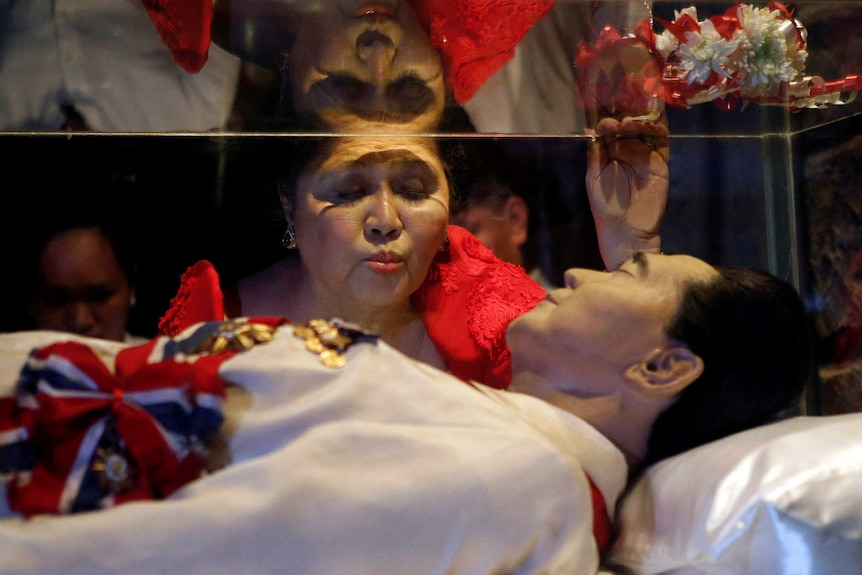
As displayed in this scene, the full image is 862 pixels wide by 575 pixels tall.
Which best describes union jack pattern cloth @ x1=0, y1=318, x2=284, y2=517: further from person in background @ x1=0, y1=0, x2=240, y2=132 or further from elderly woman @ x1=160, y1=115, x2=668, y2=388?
person in background @ x1=0, y1=0, x2=240, y2=132

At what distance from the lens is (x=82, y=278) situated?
3.26 ft

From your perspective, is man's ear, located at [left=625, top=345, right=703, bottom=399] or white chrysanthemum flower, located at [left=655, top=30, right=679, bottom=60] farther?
white chrysanthemum flower, located at [left=655, top=30, right=679, bottom=60]

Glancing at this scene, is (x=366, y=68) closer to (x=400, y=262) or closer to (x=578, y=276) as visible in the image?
(x=400, y=262)

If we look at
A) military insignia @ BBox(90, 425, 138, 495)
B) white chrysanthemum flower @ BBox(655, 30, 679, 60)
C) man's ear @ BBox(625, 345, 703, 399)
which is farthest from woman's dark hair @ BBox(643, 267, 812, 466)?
military insignia @ BBox(90, 425, 138, 495)

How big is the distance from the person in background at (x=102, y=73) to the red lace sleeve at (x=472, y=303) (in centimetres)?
35

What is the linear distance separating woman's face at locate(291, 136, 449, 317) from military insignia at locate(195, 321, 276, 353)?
122mm

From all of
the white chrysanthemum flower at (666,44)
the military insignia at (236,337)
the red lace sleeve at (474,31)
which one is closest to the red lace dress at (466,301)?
the military insignia at (236,337)

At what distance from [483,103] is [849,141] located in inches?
21.5

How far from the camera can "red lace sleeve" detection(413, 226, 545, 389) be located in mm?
1054

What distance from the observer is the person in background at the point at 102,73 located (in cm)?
104

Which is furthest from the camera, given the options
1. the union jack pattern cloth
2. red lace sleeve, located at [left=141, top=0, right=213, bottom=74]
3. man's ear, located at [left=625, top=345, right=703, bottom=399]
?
red lace sleeve, located at [left=141, top=0, right=213, bottom=74]

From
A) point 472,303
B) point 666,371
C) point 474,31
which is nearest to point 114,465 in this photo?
point 472,303

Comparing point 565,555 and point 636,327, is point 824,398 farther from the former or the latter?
point 565,555

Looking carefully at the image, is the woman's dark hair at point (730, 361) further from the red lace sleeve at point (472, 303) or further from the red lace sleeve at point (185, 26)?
the red lace sleeve at point (185, 26)
